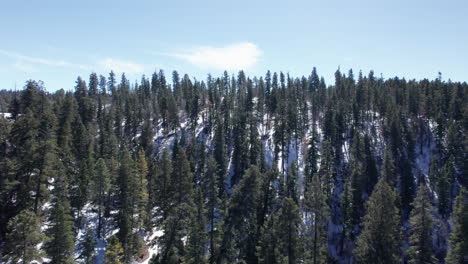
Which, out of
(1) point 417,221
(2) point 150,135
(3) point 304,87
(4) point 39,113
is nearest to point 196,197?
(1) point 417,221

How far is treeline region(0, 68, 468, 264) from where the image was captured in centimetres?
3291

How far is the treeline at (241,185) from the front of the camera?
3291 centimetres

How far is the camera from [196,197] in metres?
45.2

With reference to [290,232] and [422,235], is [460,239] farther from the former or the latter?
[290,232]

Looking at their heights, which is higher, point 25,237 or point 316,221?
point 316,221

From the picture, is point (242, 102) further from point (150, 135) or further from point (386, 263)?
point (386, 263)

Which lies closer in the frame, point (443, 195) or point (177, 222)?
point (177, 222)

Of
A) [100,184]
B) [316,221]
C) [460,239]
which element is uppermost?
[100,184]

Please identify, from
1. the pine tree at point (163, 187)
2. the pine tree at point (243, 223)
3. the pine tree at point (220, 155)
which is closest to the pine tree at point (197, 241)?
the pine tree at point (243, 223)

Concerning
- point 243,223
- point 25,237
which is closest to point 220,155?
point 243,223

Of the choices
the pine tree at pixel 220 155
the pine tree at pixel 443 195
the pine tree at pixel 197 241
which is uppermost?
the pine tree at pixel 220 155

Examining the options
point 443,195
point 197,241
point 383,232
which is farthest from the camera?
point 443,195

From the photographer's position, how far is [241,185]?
145 ft

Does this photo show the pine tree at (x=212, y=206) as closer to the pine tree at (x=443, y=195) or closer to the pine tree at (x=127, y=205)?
the pine tree at (x=127, y=205)
